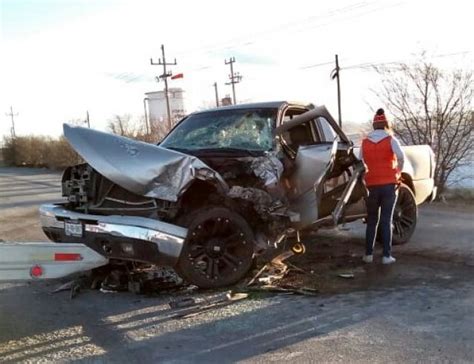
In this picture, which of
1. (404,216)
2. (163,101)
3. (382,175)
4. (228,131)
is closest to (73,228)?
(228,131)

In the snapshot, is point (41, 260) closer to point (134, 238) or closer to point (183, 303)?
point (134, 238)

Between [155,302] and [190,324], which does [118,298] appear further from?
[190,324]

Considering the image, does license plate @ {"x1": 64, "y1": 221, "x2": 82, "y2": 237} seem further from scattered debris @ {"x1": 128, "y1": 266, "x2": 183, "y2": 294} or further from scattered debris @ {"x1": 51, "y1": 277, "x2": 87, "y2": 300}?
scattered debris @ {"x1": 128, "y1": 266, "x2": 183, "y2": 294}

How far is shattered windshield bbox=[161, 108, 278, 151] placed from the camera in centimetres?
684

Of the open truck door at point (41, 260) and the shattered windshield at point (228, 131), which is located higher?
the shattered windshield at point (228, 131)

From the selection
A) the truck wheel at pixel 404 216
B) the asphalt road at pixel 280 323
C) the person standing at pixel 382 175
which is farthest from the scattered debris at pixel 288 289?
the truck wheel at pixel 404 216

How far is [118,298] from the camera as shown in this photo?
235 inches

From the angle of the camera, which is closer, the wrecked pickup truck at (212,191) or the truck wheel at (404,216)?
the wrecked pickup truck at (212,191)

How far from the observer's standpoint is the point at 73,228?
6078mm

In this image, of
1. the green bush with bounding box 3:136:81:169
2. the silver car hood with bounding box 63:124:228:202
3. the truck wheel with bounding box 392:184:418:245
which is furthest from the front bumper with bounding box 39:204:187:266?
the green bush with bounding box 3:136:81:169

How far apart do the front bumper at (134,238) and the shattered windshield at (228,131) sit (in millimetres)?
1500

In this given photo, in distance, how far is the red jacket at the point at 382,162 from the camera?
7.01m

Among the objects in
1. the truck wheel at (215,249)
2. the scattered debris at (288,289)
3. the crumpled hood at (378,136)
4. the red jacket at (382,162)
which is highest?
the crumpled hood at (378,136)

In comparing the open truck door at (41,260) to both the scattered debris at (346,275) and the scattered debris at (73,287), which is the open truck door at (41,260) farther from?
the scattered debris at (346,275)
